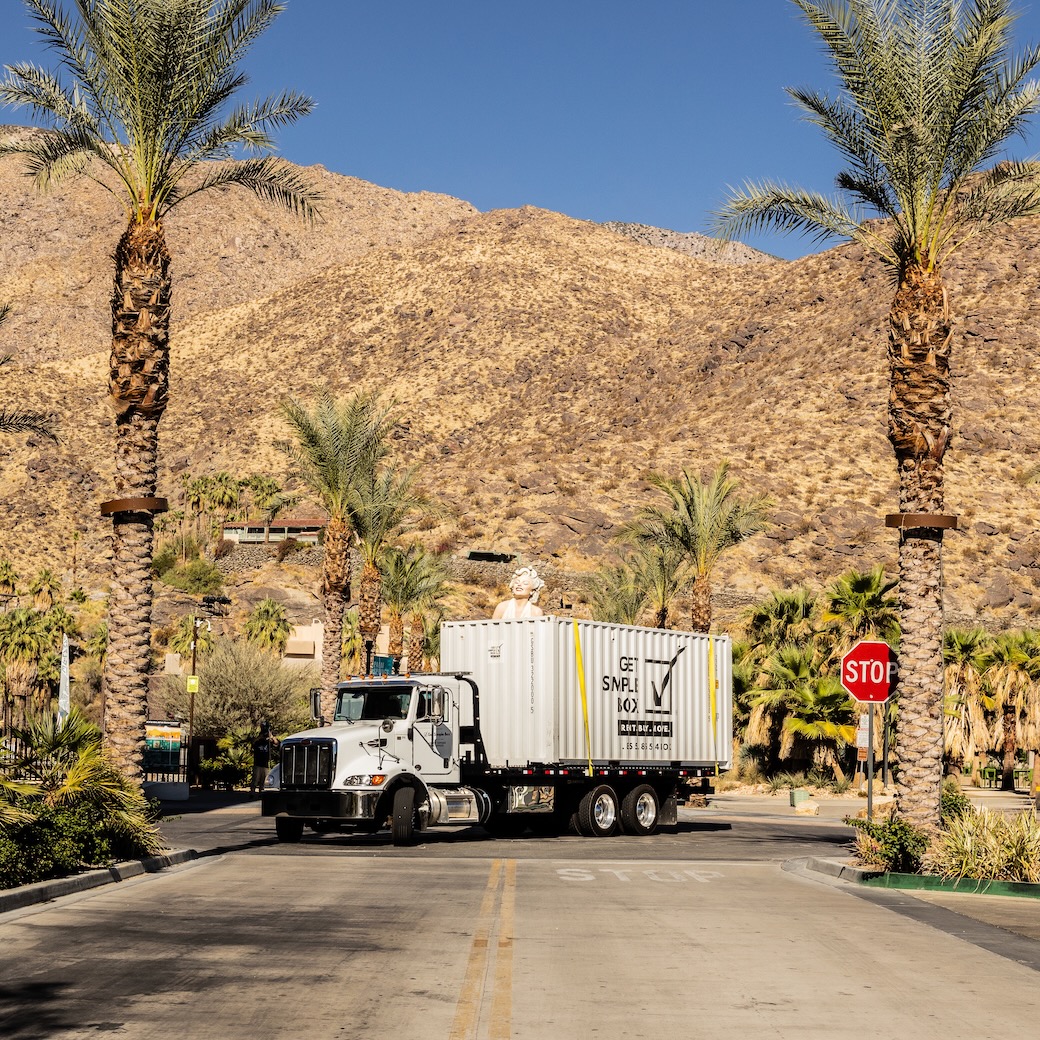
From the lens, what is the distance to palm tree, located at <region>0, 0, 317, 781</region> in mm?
22234

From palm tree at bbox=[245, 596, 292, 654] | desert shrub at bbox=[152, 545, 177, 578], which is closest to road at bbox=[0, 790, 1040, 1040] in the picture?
palm tree at bbox=[245, 596, 292, 654]

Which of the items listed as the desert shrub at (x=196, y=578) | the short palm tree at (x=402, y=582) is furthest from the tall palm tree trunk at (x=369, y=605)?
the desert shrub at (x=196, y=578)

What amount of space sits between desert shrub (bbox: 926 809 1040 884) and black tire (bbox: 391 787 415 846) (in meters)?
9.30

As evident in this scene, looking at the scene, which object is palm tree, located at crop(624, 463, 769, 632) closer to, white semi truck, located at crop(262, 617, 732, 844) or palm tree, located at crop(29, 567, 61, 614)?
white semi truck, located at crop(262, 617, 732, 844)

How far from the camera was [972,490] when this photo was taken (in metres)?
83.1

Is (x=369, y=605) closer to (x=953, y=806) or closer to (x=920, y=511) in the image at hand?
(x=953, y=806)

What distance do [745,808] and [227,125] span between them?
2426cm

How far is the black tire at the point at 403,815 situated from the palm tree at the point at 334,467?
16239 millimetres

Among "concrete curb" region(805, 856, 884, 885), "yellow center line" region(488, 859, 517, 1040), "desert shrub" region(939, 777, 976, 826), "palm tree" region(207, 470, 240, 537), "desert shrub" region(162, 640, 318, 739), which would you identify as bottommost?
"yellow center line" region(488, 859, 517, 1040)

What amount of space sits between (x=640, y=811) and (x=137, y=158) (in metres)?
15.4

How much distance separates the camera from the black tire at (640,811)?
29328 millimetres

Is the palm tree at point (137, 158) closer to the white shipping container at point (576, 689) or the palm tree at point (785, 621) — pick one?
the white shipping container at point (576, 689)

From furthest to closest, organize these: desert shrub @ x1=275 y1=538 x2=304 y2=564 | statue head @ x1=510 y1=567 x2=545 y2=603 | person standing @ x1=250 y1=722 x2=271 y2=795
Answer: desert shrub @ x1=275 y1=538 x2=304 y2=564, person standing @ x1=250 y1=722 x2=271 y2=795, statue head @ x1=510 y1=567 x2=545 y2=603

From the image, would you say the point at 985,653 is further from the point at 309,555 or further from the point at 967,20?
the point at 309,555
